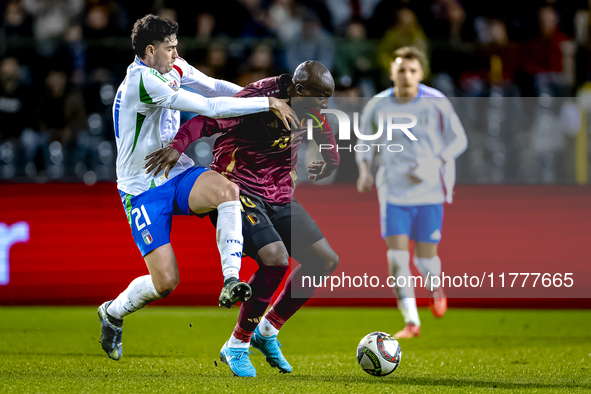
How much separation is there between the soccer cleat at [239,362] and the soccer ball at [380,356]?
74 cm

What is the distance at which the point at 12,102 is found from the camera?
30.0ft

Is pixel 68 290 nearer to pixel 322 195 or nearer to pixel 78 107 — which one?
pixel 78 107

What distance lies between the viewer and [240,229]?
472cm

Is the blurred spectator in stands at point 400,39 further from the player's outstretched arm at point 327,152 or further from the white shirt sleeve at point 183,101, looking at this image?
the white shirt sleeve at point 183,101

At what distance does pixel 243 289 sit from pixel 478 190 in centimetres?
488

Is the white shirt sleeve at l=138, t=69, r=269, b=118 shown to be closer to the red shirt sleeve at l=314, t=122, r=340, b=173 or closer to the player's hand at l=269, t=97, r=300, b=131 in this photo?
the player's hand at l=269, t=97, r=300, b=131

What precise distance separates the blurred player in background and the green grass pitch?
299 mm

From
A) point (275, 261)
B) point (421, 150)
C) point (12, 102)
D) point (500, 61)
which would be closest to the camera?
point (275, 261)

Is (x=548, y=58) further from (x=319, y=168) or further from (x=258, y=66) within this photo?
(x=319, y=168)

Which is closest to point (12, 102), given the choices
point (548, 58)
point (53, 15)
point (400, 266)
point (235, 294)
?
point (53, 15)

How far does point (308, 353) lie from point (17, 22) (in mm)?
6354

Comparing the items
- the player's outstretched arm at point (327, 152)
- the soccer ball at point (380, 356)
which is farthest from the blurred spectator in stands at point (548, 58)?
the soccer ball at point (380, 356)

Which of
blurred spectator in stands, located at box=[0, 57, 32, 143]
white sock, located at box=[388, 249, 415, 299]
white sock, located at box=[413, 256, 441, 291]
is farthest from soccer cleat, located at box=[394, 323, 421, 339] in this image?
blurred spectator in stands, located at box=[0, 57, 32, 143]

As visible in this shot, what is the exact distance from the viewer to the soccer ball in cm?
488
